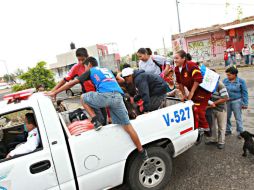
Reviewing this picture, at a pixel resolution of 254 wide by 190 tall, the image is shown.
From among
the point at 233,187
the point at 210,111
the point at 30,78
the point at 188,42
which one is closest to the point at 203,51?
the point at 188,42

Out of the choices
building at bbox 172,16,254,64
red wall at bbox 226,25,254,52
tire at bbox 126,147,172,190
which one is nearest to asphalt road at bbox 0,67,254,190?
tire at bbox 126,147,172,190

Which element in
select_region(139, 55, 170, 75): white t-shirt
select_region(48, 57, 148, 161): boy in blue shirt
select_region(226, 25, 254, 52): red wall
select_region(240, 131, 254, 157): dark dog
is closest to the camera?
select_region(48, 57, 148, 161): boy in blue shirt

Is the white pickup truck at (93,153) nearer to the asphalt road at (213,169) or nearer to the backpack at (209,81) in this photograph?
the asphalt road at (213,169)

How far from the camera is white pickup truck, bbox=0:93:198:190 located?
2.07m

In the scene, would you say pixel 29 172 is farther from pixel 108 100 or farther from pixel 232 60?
pixel 232 60

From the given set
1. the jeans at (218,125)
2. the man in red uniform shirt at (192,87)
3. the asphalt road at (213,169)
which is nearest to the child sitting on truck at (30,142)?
the asphalt road at (213,169)

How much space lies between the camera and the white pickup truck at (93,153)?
6.78 feet

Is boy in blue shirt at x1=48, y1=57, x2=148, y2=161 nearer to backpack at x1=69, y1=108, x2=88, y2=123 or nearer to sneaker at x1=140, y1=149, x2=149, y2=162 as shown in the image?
sneaker at x1=140, y1=149, x2=149, y2=162

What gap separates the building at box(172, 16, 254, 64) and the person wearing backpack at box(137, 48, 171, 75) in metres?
12.9

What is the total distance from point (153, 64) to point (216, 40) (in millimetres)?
16662

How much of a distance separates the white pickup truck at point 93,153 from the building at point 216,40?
15.2 meters

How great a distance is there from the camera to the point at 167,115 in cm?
272

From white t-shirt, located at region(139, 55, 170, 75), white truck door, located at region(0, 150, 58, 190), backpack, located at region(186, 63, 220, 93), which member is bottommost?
white truck door, located at region(0, 150, 58, 190)

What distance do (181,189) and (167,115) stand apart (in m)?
1.08
